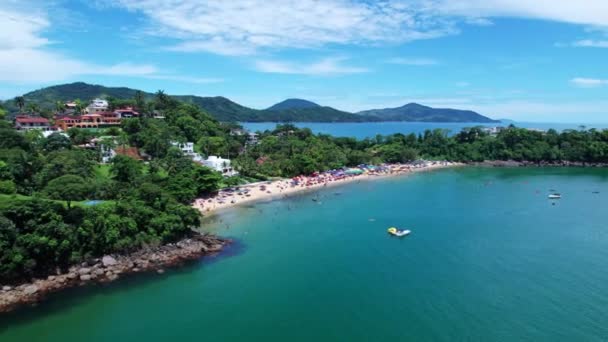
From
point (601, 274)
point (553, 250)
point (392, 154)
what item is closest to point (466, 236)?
point (553, 250)

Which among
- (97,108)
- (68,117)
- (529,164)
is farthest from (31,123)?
(529,164)

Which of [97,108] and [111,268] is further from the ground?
[97,108]

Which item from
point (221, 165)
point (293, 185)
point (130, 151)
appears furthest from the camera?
point (130, 151)

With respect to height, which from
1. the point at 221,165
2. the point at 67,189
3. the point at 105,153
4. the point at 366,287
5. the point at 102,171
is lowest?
the point at 366,287

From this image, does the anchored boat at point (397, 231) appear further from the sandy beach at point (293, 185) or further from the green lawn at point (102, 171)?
the green lawn at point (102, 171)

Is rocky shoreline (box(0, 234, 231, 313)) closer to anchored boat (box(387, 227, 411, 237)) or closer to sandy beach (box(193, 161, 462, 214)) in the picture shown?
sandy beach (box(193, 161, 462, 214))

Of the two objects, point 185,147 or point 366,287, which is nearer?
point 366,287

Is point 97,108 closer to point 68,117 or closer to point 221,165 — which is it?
point 68,117

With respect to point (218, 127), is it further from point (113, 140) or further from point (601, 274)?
point (601, 274)
